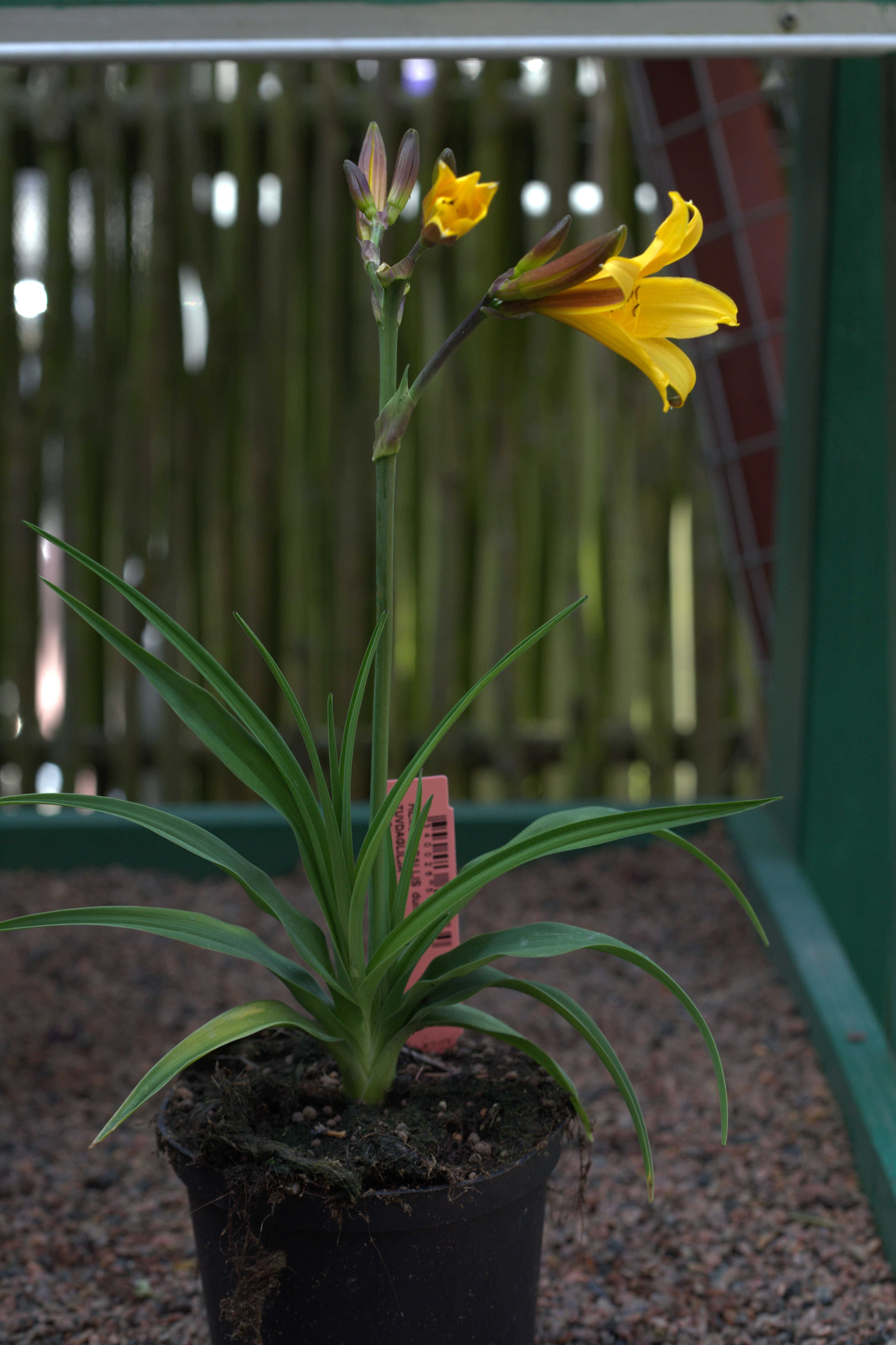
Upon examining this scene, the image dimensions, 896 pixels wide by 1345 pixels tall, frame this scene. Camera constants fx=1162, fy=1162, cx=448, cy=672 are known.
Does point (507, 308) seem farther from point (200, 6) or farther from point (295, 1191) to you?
point (295, 1191)

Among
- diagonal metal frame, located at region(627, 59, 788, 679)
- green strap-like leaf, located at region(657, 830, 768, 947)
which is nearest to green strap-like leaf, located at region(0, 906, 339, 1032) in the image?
green strap-like leaf, located at region(657, 830, 768, 947)

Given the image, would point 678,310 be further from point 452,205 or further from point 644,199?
point 644,199

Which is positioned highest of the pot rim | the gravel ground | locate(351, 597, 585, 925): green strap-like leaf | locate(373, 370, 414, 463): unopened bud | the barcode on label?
locate(373, 370, 414, 463): unopened bud

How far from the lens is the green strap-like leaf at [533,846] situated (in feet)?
2.78

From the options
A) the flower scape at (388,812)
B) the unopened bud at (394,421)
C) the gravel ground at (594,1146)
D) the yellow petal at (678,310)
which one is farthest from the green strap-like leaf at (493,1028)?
the yellow petal at (678,310)

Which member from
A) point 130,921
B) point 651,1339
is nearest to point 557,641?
point 651,1339

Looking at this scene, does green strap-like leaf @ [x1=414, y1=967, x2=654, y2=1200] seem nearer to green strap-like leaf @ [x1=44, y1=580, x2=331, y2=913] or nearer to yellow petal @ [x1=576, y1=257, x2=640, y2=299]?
green strap-like leaf @ [x1=44, y1=580, x2=331, y2=913]

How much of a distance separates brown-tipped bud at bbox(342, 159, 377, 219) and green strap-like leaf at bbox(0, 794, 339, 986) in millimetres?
456

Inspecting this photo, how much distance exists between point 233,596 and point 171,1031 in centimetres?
125

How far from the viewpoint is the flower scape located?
2.60 ft

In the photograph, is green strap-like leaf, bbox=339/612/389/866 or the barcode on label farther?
the barcode on label

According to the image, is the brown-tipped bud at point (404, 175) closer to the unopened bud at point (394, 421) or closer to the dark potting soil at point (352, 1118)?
the unopened bud at point (394, 421)

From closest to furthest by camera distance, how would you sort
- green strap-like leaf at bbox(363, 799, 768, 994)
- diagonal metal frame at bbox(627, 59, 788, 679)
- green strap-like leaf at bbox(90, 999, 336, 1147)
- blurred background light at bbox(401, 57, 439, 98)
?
green strap-like leaf at bbox(90, 999, 336, 1147)
green strap-like leaf at bbox(363, 799, 768, 994)
diagonal metal frame at bbox(627, 59, 788, 679)
blurred background light at bbox(401, 57, 439, 98)

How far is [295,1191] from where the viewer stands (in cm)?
79
